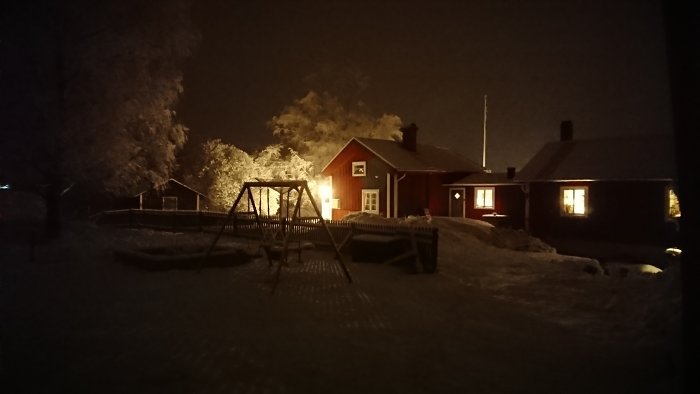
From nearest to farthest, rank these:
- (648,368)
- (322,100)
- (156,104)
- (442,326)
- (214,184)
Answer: (648,368), (442,326), (156,104), (214,184), (322,100)

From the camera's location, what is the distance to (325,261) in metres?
16.4

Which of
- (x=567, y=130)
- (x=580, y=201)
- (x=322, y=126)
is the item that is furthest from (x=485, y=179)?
(x=322, y=126)

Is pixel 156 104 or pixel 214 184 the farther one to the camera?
pixel 214 184

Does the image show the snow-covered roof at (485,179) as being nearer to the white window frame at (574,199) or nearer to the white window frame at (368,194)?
the white window frame at (574,199)

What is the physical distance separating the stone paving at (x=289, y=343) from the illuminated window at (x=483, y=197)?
22.1 meters

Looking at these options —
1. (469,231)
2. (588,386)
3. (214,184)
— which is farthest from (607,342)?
(214,184)

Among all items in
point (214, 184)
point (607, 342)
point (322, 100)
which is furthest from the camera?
point (322, 100)

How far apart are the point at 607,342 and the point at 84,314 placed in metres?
8.89

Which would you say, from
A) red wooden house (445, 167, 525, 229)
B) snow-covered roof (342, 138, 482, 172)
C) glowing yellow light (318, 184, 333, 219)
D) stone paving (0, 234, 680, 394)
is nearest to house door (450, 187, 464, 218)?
red wooden house (445, 167, 525, 229)

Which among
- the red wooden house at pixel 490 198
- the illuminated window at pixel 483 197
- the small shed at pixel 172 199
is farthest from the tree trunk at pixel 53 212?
the illuminated window at pixel 483 197

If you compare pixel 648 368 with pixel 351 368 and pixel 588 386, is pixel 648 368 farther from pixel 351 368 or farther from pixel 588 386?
pixel 351 368

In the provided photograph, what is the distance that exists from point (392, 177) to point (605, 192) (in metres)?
12.6

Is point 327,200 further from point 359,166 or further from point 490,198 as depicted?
point 490,198

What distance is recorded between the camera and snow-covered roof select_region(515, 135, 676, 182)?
25.4 meters
